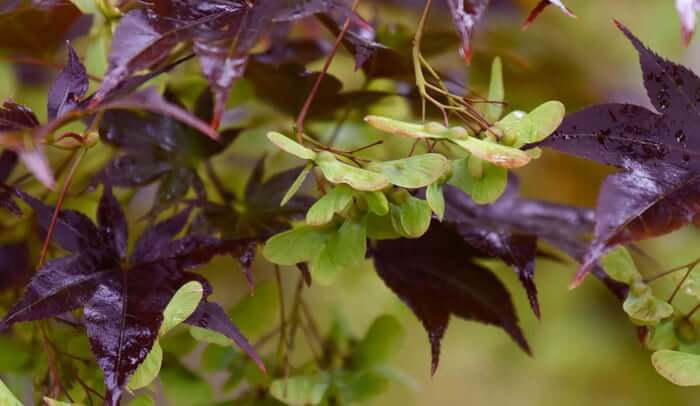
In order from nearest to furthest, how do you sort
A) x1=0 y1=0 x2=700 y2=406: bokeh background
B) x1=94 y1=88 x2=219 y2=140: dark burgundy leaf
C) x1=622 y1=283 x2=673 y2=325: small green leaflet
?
x1=94 y1=88 x2=219 y2=140: dark burgundy leaf, x1=622 y1=283 x2=673 y2=325: small green leaflet, x1=0 y1=0 x2=700 y2=406: bokeh background

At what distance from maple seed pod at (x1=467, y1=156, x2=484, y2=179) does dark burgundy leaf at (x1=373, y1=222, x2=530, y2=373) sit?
111 mm

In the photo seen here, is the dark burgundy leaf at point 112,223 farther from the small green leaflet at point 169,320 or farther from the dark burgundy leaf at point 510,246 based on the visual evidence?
the dark burgundy leaf at point 510,246

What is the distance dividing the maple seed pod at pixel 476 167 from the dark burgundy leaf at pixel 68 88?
214mm

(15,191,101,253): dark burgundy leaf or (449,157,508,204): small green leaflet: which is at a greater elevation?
(449,157,508,204): small green leaflet

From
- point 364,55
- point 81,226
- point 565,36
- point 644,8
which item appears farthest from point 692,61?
point 81,226

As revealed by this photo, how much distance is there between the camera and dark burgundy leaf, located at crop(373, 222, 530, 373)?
0.48m

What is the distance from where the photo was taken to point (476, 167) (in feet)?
1.31

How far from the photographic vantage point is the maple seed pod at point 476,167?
0.40 metres

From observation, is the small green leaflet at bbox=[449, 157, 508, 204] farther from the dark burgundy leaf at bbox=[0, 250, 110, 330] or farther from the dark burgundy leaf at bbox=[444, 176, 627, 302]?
the dark burgundy leaf at bbox=[0, 250, 110, 330]

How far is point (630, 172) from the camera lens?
374 millimetres

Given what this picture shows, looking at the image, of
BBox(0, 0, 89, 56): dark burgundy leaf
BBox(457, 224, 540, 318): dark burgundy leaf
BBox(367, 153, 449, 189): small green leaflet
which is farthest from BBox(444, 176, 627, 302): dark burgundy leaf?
BBox(0, 0, 89, 56): dark burgundy leaf

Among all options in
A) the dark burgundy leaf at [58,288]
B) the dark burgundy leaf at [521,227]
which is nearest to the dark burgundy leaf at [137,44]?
the dark burgundy leaf at [58,288]

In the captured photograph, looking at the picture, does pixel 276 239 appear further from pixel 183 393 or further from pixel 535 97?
pixel 535 97

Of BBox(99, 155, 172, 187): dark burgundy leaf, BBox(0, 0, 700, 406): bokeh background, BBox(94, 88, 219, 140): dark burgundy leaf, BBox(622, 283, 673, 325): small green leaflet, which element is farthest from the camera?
BBox(0, 0, 700, 406): bokeh background
